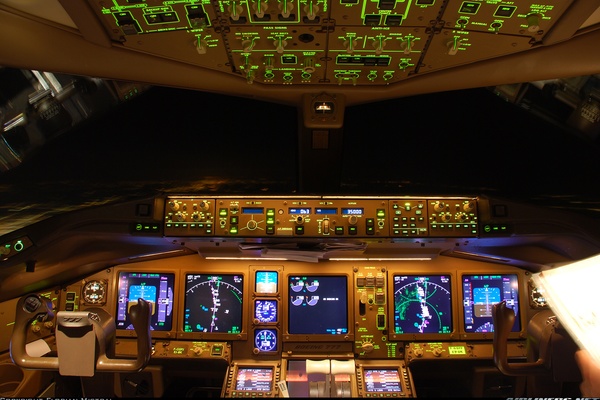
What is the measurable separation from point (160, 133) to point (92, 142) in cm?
50

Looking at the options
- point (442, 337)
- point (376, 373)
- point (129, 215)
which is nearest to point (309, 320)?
point (376, 373)

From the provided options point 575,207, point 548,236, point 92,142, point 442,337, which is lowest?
point 442,337

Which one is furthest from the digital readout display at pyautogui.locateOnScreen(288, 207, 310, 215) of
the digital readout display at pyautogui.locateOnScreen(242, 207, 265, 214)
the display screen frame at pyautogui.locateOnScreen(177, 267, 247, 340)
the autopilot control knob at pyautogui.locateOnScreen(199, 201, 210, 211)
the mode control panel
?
the display screen frame at pyautogui.locateOnScreen(177, 267, 247, 340)

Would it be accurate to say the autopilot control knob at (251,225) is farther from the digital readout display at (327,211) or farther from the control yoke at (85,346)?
the control yoke at (85,346)

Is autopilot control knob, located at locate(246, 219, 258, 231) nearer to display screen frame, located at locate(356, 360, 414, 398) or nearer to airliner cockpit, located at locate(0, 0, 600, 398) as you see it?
airliner cockpit, located at locate(0, 0, 600, 398)

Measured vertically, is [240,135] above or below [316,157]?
above

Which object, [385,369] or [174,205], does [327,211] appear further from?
[385,369]

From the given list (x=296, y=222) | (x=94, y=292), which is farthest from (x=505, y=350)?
(x=94, y=292)

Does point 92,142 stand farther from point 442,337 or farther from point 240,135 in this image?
point 442,337

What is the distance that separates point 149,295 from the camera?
341 centimetres

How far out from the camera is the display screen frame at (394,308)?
3314 millimetres

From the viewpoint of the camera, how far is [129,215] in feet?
9.97

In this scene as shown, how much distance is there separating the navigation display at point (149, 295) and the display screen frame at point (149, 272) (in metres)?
0.01

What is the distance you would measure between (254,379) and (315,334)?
0.52 metres
